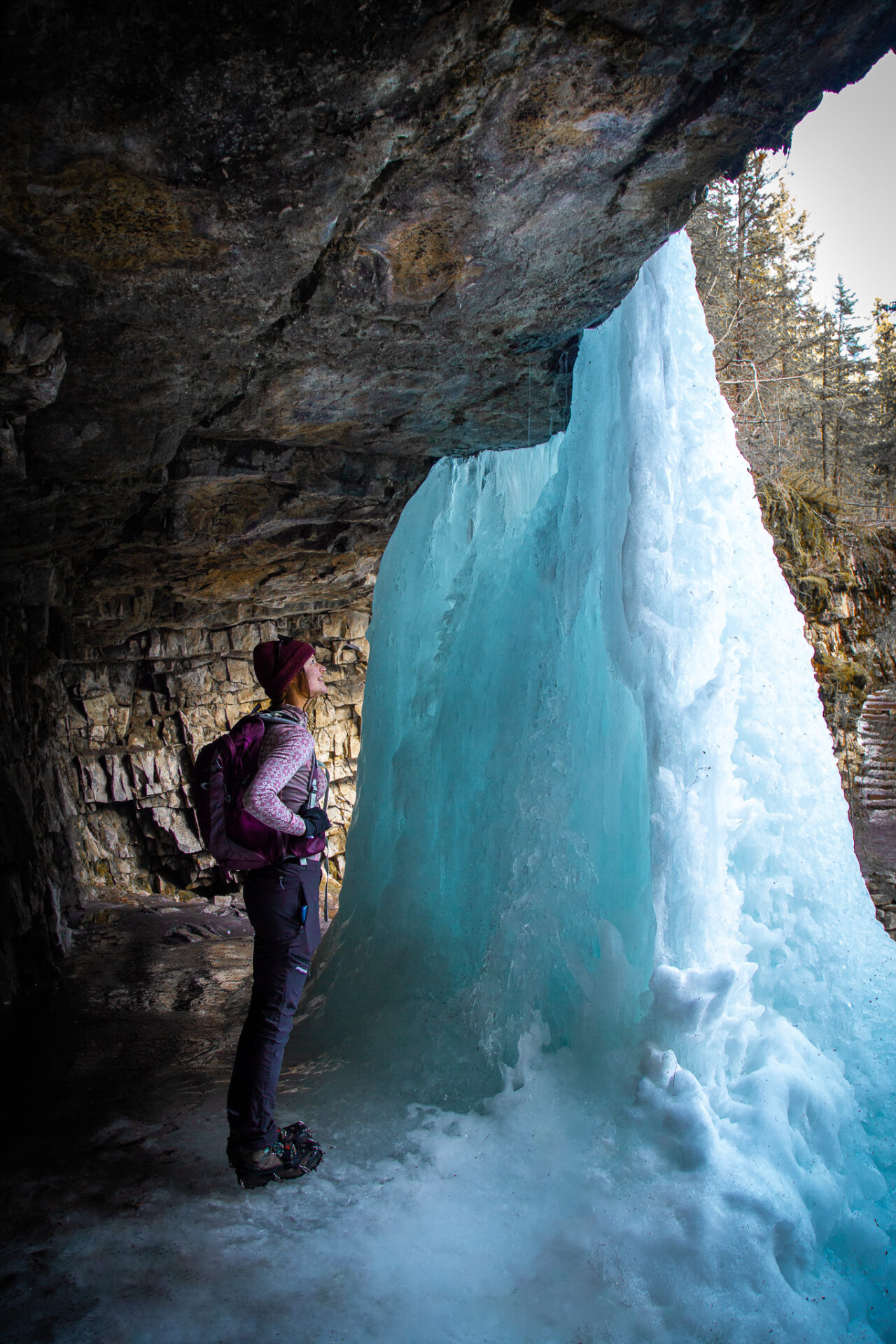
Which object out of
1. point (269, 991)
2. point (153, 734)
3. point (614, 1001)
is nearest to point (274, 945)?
point (269, 991)

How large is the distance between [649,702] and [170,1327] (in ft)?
8.22

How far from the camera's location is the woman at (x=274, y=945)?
251 centimetres

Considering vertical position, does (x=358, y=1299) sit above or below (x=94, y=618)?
below

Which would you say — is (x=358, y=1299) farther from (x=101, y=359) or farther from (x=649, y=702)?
(x=101, y=359)

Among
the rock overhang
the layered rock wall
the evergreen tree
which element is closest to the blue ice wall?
the rock overhang

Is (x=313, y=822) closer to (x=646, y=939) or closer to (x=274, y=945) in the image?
(x=274, y=945)

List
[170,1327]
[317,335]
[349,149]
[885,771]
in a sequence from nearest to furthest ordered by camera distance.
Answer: [170,1327]
[349,149]
[317,335]
[885,771]

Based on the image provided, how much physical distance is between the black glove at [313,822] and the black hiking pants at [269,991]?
0.35 ft

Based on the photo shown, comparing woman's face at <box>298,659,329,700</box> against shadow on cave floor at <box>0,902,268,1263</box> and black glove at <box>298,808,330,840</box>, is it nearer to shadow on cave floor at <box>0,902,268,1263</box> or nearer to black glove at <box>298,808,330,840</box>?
black glove at <box>298,808,330,840</box>

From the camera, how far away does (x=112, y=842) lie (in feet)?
31.1

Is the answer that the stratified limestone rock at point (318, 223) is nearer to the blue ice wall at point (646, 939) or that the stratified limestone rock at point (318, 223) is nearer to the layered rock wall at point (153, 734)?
the blue ice wall at point (646, 939)

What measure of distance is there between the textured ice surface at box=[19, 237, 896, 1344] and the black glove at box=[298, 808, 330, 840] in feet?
4.05

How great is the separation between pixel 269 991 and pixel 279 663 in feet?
3.73

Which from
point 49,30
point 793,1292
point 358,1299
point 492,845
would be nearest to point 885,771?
point 492,845
